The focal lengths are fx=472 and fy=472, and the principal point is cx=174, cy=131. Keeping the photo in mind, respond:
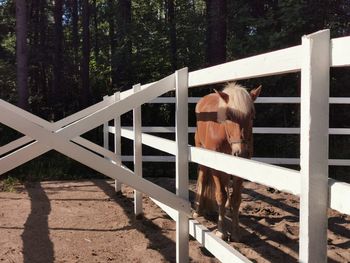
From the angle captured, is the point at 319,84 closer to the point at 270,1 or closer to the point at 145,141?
the point at 145,141

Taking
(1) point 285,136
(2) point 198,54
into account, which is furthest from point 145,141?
(2) point 198,54

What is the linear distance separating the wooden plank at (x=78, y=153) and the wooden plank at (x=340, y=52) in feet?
6.51

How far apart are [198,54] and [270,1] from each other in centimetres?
541

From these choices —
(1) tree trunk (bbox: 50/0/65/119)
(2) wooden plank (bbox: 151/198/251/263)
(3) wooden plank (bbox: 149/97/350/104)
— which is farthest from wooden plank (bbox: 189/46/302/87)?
(1) tree trunk (bbox: 50/0/65/119)

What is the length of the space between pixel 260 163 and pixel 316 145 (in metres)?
0.52

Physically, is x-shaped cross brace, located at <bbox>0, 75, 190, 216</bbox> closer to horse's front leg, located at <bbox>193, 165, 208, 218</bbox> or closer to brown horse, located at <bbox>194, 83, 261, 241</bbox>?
brown horse, located at <bbox>194, 83, 261, 241</bbox>

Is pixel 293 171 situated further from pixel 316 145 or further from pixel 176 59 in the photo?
pixel 176 59

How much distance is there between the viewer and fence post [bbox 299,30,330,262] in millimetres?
1840

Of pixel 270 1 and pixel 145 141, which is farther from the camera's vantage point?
pixel 270 1

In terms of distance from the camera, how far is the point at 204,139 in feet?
17.3

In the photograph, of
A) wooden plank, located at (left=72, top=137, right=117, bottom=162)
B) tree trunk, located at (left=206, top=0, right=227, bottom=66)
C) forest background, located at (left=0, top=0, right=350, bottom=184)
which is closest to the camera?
wooden plank, located at (left=72, top=137, right=117, bottom=162)

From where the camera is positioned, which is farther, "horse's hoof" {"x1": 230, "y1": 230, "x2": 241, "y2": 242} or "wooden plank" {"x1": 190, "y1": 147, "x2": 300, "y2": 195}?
"horse's hoof" {"x1": 230, "y1": 230, "x2": 241, "y2": 242}

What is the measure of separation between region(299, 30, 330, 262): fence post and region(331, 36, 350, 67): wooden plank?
0.13 ft

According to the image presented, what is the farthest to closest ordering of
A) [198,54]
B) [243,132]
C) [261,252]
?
[198,54]
[261,252]
[243,132]
